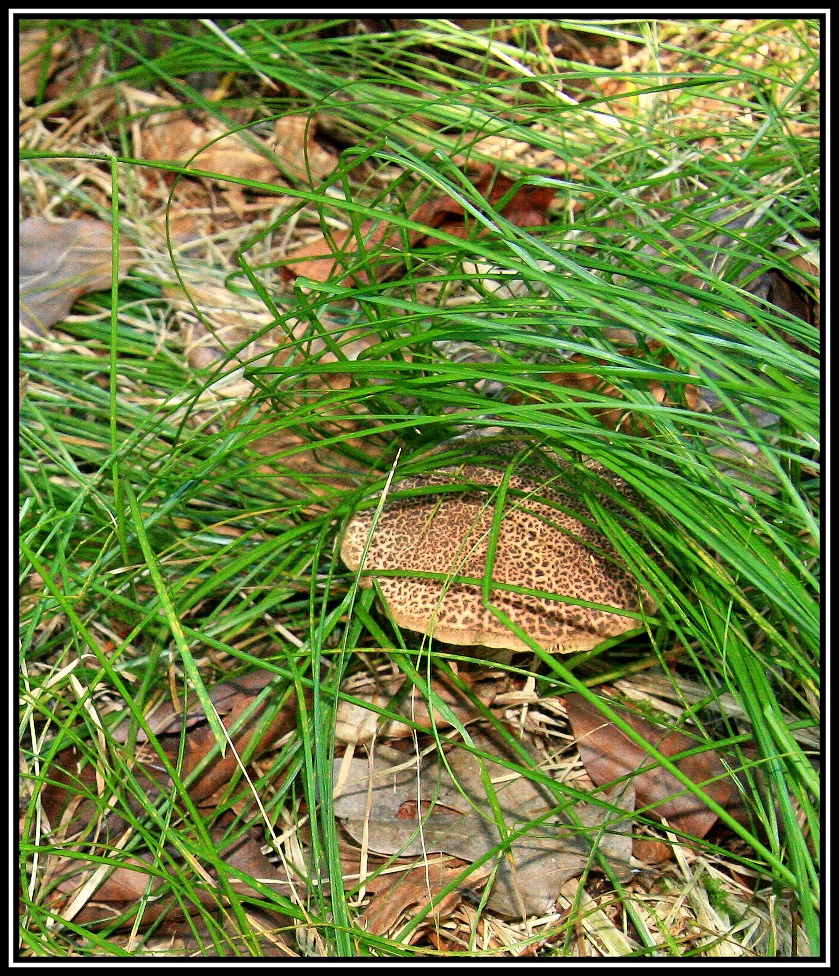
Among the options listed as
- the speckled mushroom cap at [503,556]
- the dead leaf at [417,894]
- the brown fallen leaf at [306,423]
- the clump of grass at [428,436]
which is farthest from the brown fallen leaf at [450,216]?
the dead leaf at [417,894]

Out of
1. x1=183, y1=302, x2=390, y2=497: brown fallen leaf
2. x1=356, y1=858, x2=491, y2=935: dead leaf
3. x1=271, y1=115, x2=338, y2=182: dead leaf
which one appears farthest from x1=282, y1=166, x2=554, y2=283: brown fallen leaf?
x1=356, y1=858, x2=491, y2=935: dead leaf

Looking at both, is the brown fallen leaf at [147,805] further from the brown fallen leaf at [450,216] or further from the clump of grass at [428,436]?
the brown fallen leaf at [450,216]

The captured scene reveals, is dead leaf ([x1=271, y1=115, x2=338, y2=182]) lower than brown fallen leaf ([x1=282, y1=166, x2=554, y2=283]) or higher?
higher

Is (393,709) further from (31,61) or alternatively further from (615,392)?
(31,61)

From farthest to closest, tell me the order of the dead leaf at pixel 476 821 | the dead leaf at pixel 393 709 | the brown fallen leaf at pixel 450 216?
the brown fallen leaf at pixel 450 216 < the dead leaf at pixel 393 709 < the dead leaf at pixel 476 821

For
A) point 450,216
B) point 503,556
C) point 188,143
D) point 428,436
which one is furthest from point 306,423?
point 188,143

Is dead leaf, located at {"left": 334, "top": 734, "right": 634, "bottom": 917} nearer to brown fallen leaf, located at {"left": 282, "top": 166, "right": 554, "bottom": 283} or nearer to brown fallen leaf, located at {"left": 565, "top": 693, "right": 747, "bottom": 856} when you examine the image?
brown fallen leaf, located at {"left": 565, "top": 693, "right": 747, "bottom": 856}

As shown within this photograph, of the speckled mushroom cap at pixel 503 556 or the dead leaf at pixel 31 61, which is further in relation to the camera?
the dead leaf at pixel 31 61
